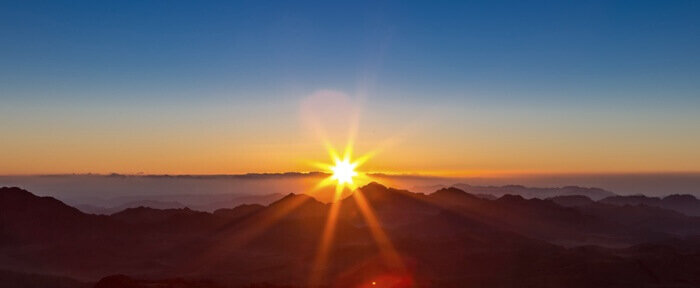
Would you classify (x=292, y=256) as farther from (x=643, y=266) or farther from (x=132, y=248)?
(x=643, y=266)

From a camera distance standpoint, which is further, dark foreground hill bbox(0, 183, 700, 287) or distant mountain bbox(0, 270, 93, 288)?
dark foreground hill bbox(0, 183, 700, 287)

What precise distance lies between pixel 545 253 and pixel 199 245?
8562 cm

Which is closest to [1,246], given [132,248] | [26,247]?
[26,247]

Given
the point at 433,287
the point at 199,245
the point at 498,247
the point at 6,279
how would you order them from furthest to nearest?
1. the point at 199,245
2. the point at 498,247
3. the point at 6,279
4. the point at 433,287

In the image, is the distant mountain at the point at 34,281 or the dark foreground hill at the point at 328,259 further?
the dark foreground hill at the point at 328,259

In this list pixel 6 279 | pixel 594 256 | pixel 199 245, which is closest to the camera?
pixel 6 279

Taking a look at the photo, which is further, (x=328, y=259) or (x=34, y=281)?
(x=328, y=259)

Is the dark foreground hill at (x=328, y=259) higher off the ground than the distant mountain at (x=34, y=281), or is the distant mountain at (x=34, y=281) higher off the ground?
the dark foreground hill at (x=328, y=259)

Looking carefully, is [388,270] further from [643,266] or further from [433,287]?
[643,266]

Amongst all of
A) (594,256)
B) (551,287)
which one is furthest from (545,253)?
(551,287)

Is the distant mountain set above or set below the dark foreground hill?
below

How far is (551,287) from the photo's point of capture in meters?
124

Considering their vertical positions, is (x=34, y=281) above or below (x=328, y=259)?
below

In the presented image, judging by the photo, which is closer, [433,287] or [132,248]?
[433,287]
